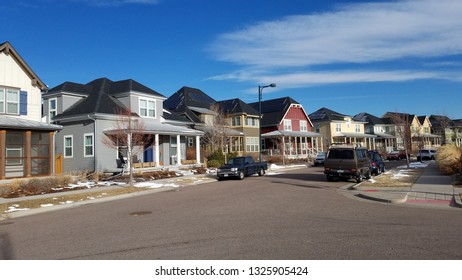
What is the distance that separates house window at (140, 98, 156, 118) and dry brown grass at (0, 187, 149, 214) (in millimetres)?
13442

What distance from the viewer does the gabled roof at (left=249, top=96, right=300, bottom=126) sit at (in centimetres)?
5478

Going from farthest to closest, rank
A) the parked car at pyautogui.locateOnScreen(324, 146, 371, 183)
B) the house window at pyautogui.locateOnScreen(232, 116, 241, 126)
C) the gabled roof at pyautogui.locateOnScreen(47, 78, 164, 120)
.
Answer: the house window at pyautogui.locateOnScreen(232, 116, 241, 126), the gabled roof at pyautogui.locateOnScreen(47, 78, 164, 120), the parked car at pyautogui.locateOnScreen(324, 146, 371, 183)

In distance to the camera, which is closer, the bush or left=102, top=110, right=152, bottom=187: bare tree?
left=102, top=110, right=152, bottom=187: bare tree

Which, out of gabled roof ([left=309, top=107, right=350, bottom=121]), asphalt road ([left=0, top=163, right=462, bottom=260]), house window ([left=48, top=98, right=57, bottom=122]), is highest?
gabled roof ([left=309, top=107, right=350, bottom=121])

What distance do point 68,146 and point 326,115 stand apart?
4799cm

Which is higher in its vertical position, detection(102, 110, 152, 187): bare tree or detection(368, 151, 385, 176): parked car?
detection(102, 110, 152, 187): bare tree

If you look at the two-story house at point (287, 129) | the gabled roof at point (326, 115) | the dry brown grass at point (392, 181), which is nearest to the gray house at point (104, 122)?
the dry brown grass at point (392, 181)

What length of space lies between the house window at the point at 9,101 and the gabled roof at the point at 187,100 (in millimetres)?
22418

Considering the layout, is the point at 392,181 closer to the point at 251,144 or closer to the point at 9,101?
the point at 9,101

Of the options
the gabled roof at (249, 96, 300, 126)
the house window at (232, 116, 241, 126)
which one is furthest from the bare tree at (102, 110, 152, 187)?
the gabled roof at (249, 96, 300, 126)

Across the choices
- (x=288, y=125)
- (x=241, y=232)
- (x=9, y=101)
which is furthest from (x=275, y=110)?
(x=241, y=232)

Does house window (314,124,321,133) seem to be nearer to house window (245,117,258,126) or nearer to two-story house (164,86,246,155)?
house window (245,117,258,126)

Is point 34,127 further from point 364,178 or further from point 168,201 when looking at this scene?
point 364,178

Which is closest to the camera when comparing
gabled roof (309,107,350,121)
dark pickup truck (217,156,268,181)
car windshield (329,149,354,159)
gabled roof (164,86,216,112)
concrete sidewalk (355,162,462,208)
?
concrete sidewalk (355,162,462,208)
